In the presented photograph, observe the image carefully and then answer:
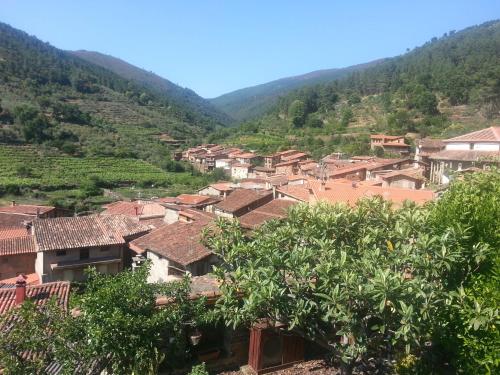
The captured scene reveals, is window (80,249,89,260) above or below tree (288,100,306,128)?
below

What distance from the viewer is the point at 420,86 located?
81875mm

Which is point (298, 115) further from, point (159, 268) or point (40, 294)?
point (40, 294)

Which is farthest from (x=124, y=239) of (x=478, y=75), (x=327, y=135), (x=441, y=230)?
(x=478, y=75)

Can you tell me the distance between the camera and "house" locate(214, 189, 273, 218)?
24.7 meters

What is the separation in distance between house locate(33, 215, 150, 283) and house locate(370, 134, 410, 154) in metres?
48.2

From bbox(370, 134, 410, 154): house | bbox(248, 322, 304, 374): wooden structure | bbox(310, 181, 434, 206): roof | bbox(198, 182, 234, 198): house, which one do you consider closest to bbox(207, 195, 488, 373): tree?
bbox(248, 322, 304, 374): wooden structure

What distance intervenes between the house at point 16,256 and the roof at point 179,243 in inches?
272

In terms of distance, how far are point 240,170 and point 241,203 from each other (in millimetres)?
41867

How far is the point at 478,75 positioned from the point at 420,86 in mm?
10448

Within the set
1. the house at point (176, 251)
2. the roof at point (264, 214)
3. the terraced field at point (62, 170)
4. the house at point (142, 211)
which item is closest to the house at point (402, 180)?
the roof at point (264, 214)

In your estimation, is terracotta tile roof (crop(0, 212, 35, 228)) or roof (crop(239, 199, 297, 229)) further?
terracotta tile roof (crop(0, 212, 35, 228))

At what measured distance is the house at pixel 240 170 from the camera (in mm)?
65550

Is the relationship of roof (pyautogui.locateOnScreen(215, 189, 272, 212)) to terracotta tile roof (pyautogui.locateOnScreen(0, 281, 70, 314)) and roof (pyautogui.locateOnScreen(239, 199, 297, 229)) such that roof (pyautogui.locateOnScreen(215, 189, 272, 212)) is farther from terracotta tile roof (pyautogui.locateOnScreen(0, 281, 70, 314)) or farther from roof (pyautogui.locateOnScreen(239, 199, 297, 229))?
terracotta tile roof (pyautogui.locateOnScreen(0, 281, 70, 314))

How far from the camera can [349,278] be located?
563 cm
